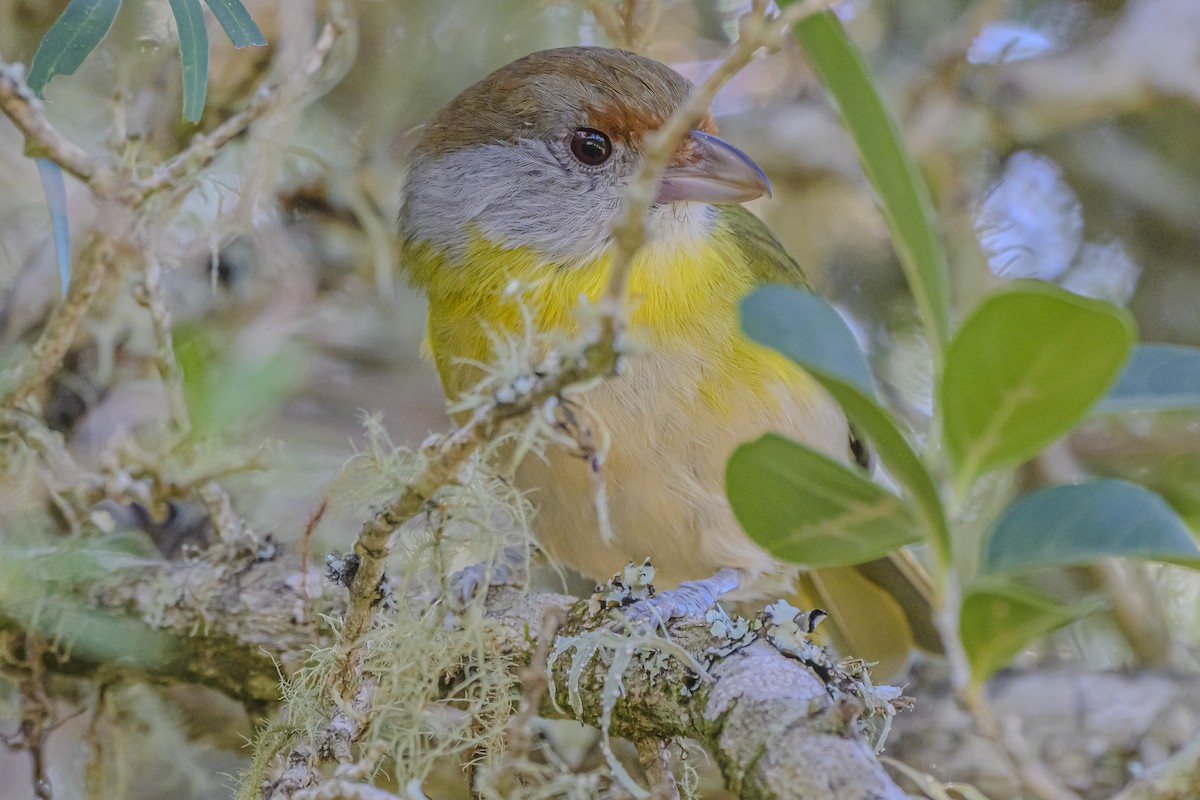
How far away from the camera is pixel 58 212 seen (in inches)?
64.0

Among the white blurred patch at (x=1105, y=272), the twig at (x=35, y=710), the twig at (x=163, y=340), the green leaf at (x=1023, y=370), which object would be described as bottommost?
the twig at (x=35, y=710)

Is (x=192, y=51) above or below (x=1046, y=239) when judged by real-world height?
above

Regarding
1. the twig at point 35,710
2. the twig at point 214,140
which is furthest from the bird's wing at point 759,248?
the twig at point 35,710

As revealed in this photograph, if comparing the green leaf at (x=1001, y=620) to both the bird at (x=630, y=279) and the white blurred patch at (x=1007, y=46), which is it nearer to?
the bird at (x=630, y=279)

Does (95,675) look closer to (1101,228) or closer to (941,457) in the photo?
(941,457)

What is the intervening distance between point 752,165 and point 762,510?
1.26 metres

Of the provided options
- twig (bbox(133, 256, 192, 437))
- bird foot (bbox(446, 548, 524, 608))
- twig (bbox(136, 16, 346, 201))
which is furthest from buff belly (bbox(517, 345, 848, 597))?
twig (bbox(136, 16, 346, 201))

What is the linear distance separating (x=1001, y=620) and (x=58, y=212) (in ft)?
4.64

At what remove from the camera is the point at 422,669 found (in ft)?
4.67

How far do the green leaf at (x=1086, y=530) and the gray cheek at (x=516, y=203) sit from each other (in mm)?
1360

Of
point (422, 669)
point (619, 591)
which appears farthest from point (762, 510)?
point (619, 591)

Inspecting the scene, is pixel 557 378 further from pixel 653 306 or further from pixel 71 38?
pixel 653 306

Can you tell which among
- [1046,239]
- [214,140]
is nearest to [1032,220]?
[1046,239]

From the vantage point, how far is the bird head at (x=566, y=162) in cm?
221
